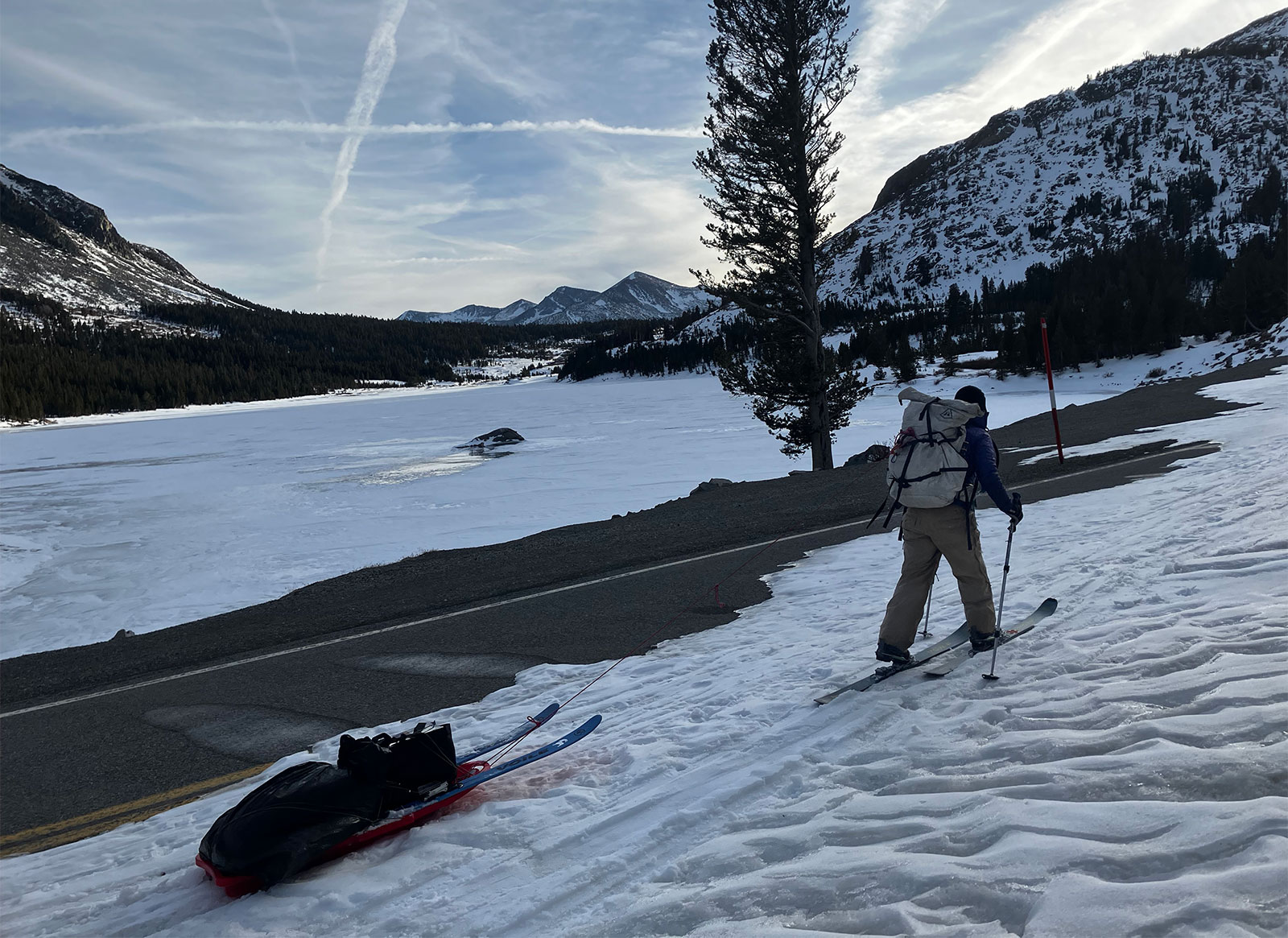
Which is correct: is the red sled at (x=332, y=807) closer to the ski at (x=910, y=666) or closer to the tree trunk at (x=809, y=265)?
the ski at (x=910, y=666)

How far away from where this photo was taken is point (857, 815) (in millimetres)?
3838

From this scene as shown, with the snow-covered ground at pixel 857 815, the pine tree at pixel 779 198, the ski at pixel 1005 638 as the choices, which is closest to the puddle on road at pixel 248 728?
the snow-covered ground at pixel 857 815

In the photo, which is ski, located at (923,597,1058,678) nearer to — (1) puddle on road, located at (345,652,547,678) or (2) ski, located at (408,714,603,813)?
(2) ski, located at (408,714,603,813)

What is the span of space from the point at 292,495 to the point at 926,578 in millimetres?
22228

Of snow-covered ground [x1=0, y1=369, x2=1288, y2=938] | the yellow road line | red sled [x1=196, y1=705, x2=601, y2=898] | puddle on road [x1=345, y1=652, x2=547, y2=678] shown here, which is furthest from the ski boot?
the yellow road line

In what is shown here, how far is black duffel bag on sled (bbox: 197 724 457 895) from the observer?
3.82 meters

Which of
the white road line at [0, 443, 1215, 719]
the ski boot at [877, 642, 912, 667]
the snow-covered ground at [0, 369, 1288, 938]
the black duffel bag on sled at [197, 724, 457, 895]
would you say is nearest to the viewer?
the snow-covered ground at [0, 369, 1288, 938]

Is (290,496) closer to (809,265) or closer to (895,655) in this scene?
(809,265)

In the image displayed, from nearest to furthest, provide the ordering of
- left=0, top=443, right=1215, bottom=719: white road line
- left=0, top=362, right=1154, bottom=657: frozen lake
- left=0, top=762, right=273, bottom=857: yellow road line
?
left=0, top=762, right=273, bottom=857: yellow road line → left=0, top=443, right=1215, bottom=719: white road line → left=0, top=362, right=1154, bottom=657: frozen lake

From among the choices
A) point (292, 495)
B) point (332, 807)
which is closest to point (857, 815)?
point (332, 807)

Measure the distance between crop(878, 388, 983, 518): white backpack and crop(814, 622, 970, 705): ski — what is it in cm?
122

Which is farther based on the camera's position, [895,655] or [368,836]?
[895,655]

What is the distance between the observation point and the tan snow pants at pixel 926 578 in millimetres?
5625

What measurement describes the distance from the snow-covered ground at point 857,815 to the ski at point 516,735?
0.12 m
